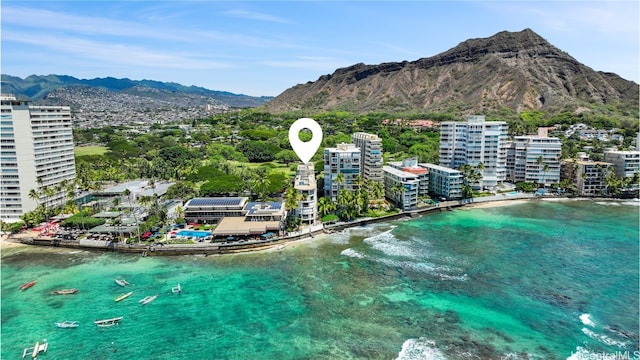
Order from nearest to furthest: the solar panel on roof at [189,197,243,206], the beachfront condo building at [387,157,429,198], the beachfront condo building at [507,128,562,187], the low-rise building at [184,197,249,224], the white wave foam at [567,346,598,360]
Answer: the white wave foam at [567,346,598,360]
the low-rise building at [184,197,249,224]
the solar panel on roof at [189,197,243,206]
the beachfront condo building at [387,157,429,198]
the beachfront condo building at [507,128,562,187]

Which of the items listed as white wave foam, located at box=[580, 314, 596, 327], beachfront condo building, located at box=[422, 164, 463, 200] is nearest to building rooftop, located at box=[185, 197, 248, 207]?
beachfront condo building, located at box=[422, 164, 463, 200]

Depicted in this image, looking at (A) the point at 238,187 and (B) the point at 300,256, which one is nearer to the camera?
(B) the point at 300,256

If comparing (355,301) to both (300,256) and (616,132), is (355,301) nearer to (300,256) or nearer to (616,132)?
(300,256)

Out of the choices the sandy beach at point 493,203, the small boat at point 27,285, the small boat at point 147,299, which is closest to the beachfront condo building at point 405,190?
the sandy beach at point 493,203

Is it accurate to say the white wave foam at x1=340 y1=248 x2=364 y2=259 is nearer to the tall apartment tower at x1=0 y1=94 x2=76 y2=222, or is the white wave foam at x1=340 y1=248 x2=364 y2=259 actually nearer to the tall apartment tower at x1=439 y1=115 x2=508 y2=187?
the tall apartment tower at x1=439 y1=115 x2=508 y2=187

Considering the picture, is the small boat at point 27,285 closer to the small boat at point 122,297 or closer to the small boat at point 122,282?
the small boat at point 122,282

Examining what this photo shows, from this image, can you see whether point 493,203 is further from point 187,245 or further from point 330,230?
point 187,245

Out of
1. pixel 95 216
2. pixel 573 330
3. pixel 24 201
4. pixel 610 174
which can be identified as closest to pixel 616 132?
pixel 610 174

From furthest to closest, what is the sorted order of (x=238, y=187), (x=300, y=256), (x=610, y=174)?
(x=610, y=174) < (x=238, y=187) < (x=300, y=256)
